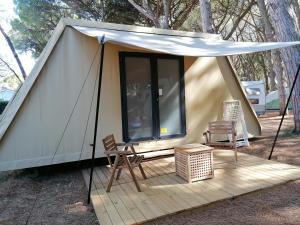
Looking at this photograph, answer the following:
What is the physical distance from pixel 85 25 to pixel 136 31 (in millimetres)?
873

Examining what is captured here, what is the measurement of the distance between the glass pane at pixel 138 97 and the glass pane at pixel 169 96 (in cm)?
21

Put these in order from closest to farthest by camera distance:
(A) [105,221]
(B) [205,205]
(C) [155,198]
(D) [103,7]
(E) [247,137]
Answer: (A) [105,221] → (B) [205,205] → (C) [155,198] → (E) [247,137] → (D) [103,7]

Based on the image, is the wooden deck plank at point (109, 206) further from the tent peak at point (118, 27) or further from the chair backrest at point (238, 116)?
the chair backrest at point (238, 116)

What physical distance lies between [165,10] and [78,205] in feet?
25.8

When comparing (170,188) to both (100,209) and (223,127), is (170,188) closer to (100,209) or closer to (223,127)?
(100,209)

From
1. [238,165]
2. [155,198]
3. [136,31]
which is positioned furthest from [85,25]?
[238,165]

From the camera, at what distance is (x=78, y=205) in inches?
131

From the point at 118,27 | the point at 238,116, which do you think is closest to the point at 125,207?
the point at 118,27

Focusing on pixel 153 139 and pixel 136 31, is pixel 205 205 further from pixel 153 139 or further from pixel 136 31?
pixel 136 31

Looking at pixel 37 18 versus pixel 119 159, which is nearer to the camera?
pixel 119 159

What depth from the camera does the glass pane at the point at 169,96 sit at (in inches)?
200

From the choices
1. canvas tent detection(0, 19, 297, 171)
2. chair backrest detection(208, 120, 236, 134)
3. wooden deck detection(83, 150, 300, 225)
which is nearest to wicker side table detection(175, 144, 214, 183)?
wooden deck detection(83, 150, 300, 225)

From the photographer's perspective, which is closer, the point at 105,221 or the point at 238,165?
the point at 105,221

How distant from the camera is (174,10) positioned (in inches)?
422
